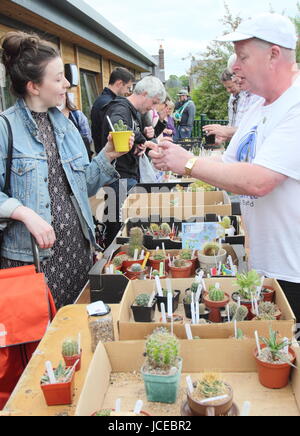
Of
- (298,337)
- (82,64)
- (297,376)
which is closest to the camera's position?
(297,376)

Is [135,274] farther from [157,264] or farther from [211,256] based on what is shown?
[211,256]

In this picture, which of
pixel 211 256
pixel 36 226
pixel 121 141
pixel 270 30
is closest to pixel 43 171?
pixel 36 226

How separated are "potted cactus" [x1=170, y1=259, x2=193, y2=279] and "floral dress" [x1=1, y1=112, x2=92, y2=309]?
0.58 meters

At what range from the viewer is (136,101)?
408cm

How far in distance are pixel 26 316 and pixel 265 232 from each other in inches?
42.7

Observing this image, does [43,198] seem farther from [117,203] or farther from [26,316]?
[117,203]

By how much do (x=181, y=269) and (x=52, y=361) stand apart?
925mm

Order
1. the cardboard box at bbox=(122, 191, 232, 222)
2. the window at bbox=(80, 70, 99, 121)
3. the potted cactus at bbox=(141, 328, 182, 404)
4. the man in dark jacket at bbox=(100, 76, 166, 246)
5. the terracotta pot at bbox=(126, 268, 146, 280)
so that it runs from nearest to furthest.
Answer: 1. the potted cactus at bbox=(141, 328, 182, 404)
2. the terracotta pot at bbox=(126, 268, 146, 280)
3. the cardboard box at bbox=(122, 191, 232, 222)
4. the man in dark jacket at bbox=(100, 76, 166, 246)
5. the window at bbox=(80, 70, 99, 121)

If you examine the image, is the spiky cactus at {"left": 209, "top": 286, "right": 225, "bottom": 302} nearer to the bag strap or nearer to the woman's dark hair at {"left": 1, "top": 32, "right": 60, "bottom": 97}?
the bag strap

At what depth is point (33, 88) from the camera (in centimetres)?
213

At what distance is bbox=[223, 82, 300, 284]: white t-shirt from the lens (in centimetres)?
162

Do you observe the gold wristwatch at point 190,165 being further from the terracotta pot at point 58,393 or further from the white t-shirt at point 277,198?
the terracotta pot at point 58,393

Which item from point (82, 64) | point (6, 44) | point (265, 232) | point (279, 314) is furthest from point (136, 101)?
point (82, 64)

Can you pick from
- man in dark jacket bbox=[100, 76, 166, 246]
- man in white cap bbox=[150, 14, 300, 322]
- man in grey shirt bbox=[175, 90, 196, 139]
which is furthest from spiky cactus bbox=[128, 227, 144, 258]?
man in grey shirt bbox=[175, 90, 196, 139]
